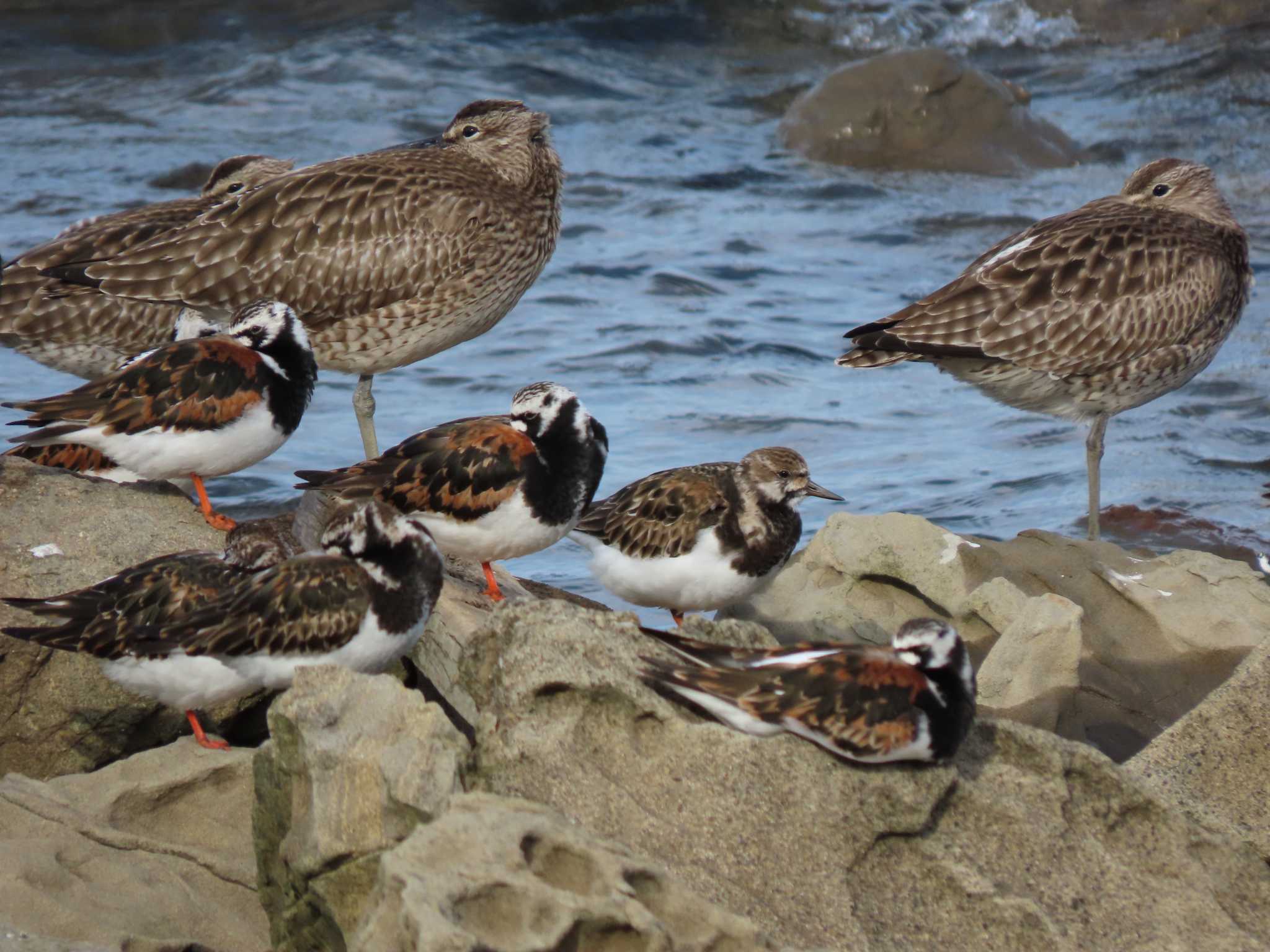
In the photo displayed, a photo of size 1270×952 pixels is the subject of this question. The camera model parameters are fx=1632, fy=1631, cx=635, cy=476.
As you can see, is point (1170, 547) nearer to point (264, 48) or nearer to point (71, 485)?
point (71, 485)

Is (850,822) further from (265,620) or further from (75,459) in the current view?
(75,459)

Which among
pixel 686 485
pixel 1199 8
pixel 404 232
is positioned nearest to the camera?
pixel 686 485

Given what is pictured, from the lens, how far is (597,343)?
45.5 ft

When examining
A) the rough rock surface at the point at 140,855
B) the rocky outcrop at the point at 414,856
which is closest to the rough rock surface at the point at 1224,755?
the rocky outcrop at the point at 414,856

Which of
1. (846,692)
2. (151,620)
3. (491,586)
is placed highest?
(846,692)

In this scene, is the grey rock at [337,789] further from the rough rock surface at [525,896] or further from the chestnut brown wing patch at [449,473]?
the chestnut brown wing patch at [449,473]

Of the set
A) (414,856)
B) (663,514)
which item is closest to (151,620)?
(663,514)

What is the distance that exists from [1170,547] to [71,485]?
251 inches

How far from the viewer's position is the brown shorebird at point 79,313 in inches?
363

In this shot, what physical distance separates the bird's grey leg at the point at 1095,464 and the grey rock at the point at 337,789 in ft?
18.1

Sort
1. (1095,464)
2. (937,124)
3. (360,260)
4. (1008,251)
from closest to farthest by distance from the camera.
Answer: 1. (360,260)
2. (1095,464)
3. (1008,251)
4. (937,124)

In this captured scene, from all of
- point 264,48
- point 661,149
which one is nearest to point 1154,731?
point 661,149

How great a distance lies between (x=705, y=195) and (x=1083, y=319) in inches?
353

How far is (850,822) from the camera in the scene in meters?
4.72
